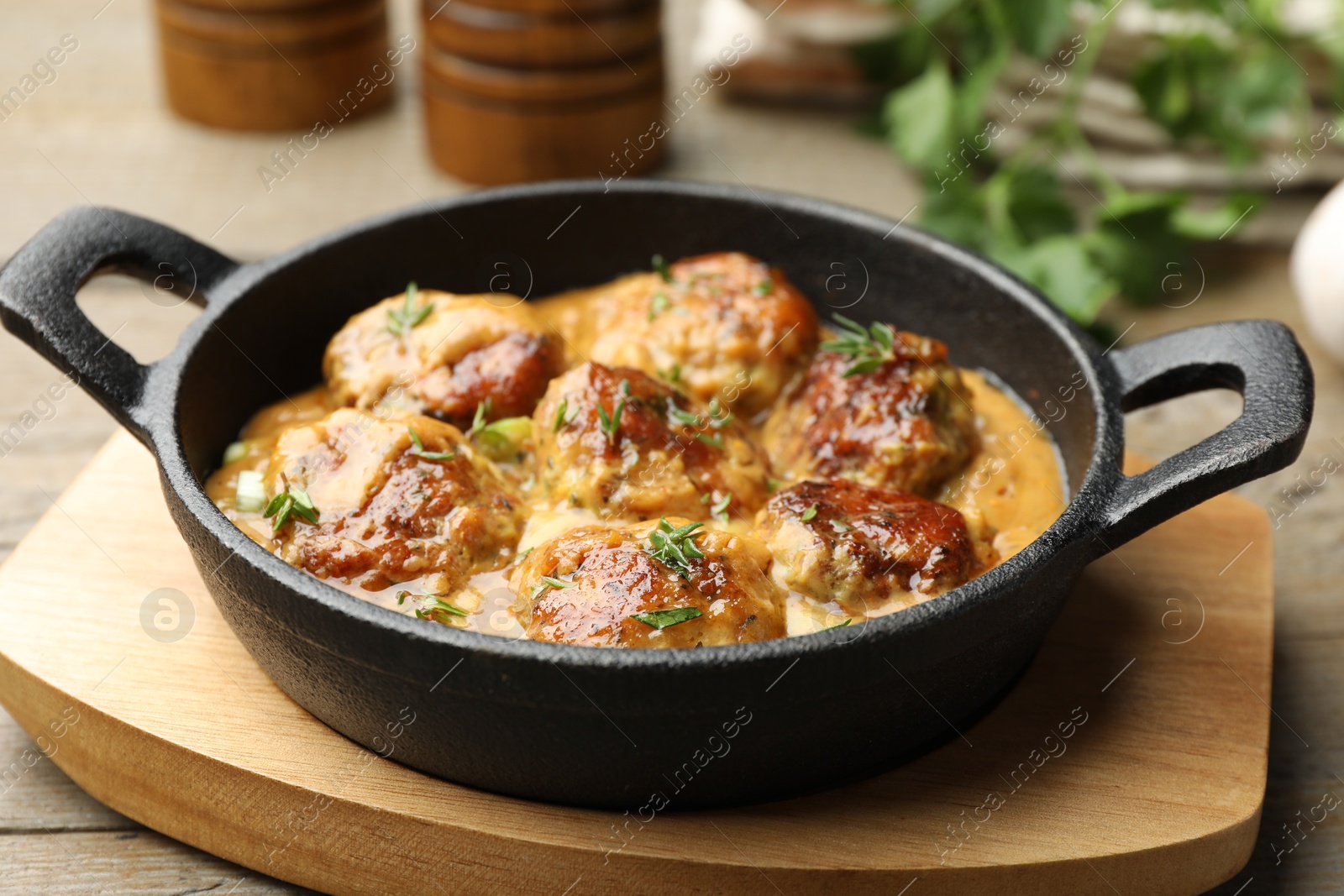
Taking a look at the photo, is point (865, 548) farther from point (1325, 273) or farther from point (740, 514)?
point (1325, 273)

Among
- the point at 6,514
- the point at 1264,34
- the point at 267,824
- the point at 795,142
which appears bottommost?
the point at 6,514

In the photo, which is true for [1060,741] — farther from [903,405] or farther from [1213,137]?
[1213,137]

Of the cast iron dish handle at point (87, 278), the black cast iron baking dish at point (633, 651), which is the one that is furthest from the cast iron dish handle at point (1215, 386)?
the cast iron dish handle at point (87, 278)

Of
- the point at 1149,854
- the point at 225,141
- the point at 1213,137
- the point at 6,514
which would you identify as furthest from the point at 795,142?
the point at 1149,854

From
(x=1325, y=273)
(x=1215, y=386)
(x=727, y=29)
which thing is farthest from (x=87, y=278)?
(x=1325, y=273)

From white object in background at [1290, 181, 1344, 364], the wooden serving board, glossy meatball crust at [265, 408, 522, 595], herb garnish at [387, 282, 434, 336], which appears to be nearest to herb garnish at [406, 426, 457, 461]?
glossy meatball crust at [265, 408, 522, 595]

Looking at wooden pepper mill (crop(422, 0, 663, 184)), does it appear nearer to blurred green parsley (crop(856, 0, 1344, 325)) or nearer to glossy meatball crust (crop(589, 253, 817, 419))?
blurred green parsley (crop(856, 0, 1344, 325))
